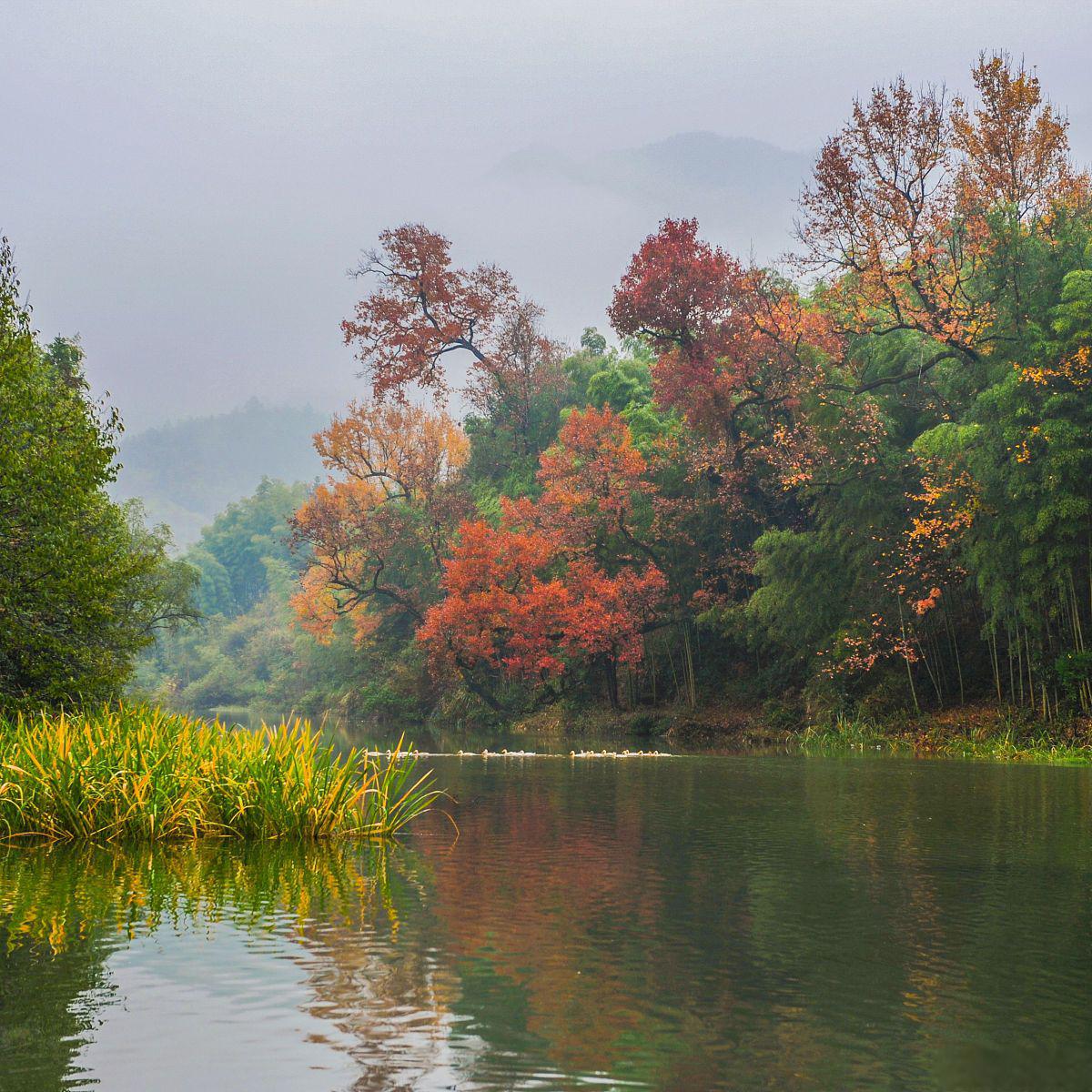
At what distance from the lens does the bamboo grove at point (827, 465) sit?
24.2m

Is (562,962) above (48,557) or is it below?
below

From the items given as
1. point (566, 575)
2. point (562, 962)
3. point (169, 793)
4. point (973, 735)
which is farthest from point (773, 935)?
point (566, 575)

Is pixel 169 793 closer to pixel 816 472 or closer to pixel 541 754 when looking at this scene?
pixel 541 754

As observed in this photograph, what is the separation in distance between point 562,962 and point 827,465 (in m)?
22.8

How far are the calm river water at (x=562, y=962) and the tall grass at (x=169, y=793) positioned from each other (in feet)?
1.63

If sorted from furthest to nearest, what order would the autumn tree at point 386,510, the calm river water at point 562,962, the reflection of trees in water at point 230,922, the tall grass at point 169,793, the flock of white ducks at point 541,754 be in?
the autumn tree at point 386,510
the flock of white ducks at point 541,754
the tall grass at point 169,793
the reflection of trees in water at point 230,922
the calm river water at point 562,962

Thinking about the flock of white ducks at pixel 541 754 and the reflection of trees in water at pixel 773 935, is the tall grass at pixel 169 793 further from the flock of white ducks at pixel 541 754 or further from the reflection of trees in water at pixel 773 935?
the flock of white ducks at pixel 541 754

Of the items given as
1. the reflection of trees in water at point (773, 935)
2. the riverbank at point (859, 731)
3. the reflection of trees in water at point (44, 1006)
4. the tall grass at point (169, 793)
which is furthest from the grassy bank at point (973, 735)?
the reflection of trees in water at point (44, 1006)

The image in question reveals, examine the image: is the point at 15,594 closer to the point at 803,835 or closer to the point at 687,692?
the point at 803,835

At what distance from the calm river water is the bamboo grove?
12368 millimetres

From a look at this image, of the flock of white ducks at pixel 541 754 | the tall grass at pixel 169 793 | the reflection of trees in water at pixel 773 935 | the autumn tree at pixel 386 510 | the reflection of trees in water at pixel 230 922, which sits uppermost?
the autumn tree at pixel 386 510

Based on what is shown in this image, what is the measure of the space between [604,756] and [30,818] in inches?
587

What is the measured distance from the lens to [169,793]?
11961 mm

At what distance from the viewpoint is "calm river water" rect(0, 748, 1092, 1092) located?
17.9 ft
